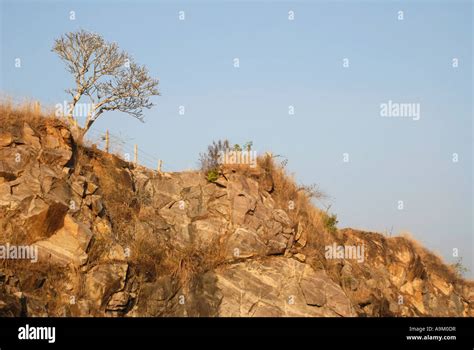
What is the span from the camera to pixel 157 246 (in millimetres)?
25000

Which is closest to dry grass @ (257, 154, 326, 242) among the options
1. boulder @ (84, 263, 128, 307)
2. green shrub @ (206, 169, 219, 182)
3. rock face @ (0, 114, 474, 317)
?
rock face @ (0, 114, 474, 317)

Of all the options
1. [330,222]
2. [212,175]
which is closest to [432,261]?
[330,222]

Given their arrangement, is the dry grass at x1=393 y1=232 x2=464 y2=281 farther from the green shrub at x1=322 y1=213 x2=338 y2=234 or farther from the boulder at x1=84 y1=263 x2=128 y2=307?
the boulder at x1=84 y1=263 x2=128 y2=307

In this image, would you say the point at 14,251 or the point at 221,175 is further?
the point at 221,175

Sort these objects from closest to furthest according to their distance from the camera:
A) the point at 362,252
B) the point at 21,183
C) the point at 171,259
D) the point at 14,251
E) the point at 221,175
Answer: the point at 14,251
the point at 21,183
the point at 171,259
the point at 221,175
the point at 362,252

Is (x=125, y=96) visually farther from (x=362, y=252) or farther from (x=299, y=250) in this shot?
(x=362, y=252)

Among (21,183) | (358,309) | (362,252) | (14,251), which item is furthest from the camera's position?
(362,252)

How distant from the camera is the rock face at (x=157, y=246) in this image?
21.7 metres

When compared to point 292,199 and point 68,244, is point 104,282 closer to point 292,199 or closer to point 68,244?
point 68,244

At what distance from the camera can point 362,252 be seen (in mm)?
31281

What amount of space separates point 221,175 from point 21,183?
377 inches

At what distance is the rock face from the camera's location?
21703 mm
